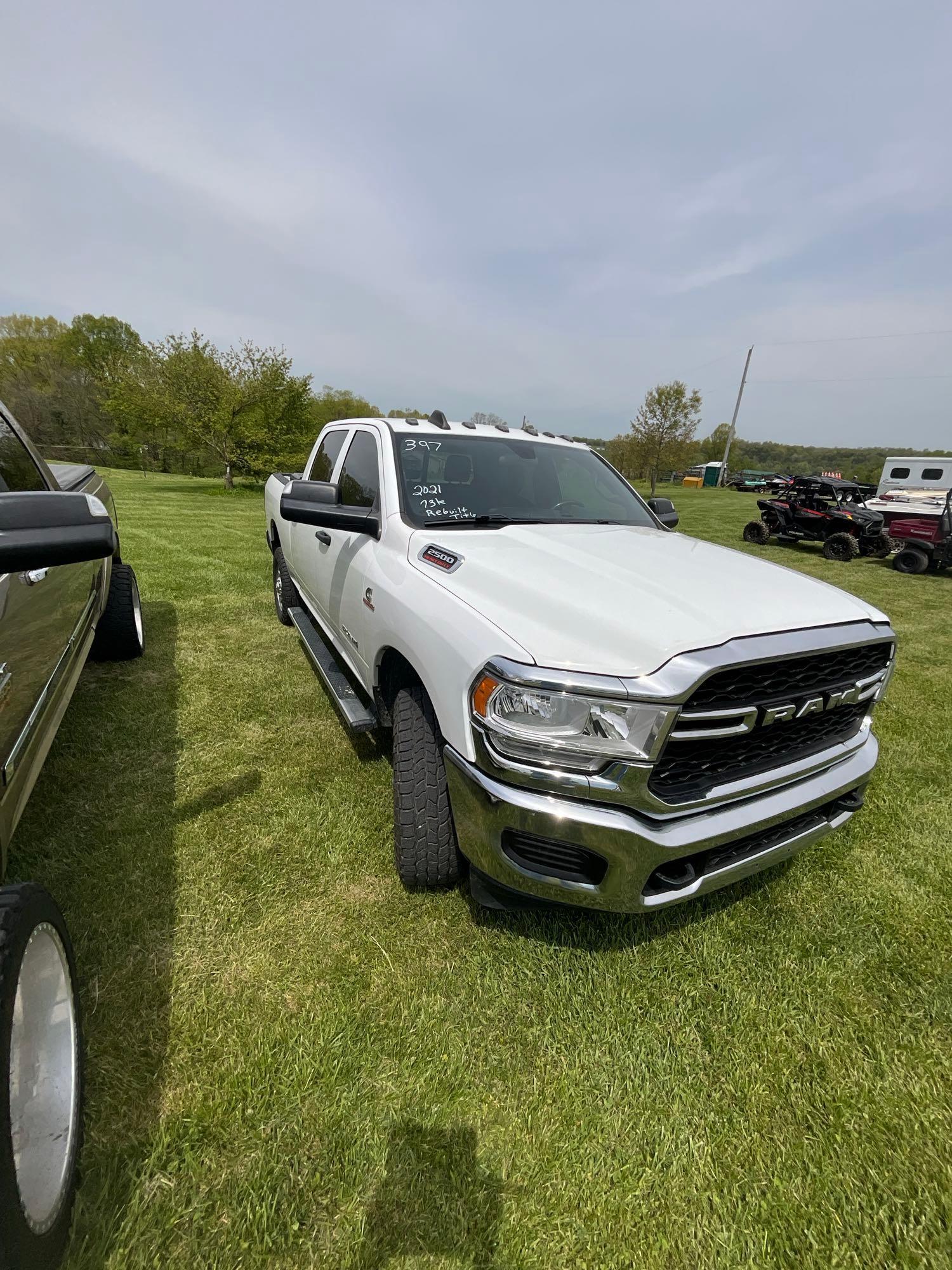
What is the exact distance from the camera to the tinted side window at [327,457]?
12.2 ft

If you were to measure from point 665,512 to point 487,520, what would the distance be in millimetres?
1523

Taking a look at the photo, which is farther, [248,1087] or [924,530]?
[924,530]

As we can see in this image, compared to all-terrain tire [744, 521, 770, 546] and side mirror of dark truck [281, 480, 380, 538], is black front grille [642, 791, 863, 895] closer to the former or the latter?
side mirror of dark truck [281, 480, 380, 538]

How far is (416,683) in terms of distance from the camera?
2201 mm

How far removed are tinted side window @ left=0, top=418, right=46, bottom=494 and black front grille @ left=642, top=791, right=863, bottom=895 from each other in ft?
9.40

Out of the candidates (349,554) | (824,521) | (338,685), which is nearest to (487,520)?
(349,554)

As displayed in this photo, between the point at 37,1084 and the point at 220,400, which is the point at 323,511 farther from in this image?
the point at 220,400

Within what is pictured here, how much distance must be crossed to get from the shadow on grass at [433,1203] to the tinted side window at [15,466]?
107 inches

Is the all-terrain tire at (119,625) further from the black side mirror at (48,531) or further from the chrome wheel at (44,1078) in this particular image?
the black side mirror at (48,531)

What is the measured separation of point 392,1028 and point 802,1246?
3.72 ft

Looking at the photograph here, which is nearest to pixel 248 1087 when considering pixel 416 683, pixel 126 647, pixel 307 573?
pixel 416 683

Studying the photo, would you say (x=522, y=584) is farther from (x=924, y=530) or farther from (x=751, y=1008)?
(x=924, y=530)

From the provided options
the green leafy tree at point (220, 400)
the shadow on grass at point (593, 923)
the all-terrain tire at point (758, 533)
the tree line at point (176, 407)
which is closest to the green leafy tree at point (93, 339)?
the tree line at point (176, 407)

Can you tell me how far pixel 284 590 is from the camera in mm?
4902
